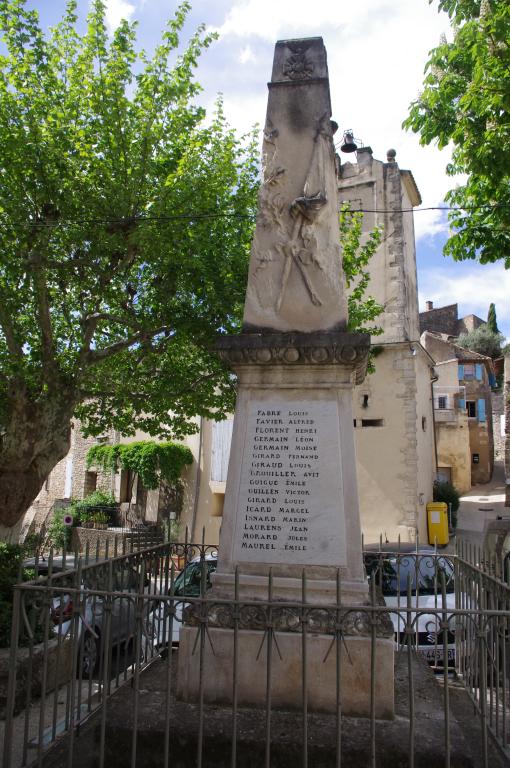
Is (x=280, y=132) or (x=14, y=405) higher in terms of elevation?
(x=280, y=132)

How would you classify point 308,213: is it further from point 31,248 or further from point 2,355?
point 2,355

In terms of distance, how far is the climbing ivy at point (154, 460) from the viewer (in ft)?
71.2

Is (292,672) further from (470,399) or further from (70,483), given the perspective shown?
(470,399)

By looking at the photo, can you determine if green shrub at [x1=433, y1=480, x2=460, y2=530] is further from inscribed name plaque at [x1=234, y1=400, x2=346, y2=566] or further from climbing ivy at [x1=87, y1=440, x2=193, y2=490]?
inscribed name plaque at [x1=234, y1=400, x2=346, y2=566]

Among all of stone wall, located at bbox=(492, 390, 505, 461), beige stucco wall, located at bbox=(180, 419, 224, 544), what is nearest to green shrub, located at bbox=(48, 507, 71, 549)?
beige stucco wall, located at bbox=(180, 419, 224, 544)

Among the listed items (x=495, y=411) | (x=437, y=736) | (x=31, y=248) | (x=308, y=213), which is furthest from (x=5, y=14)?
(x=495, y=411)

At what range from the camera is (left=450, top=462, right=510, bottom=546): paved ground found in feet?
70.7

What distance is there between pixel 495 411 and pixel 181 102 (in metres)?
41.1

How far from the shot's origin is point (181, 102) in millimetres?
10805

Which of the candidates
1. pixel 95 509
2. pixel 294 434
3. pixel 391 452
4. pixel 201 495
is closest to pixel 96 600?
pixel 294 434

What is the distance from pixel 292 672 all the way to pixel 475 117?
725cm

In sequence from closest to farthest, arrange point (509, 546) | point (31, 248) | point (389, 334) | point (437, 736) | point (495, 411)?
1. point (437, 736)
2. point (31, 248)
3. point (509, 546)
4. point (389, 334)
5. point (495, 411)

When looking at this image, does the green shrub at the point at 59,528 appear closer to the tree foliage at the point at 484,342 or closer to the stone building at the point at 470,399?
the stone building at the point at 470,399

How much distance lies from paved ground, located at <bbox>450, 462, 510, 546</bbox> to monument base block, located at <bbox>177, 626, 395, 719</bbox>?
584 inches
